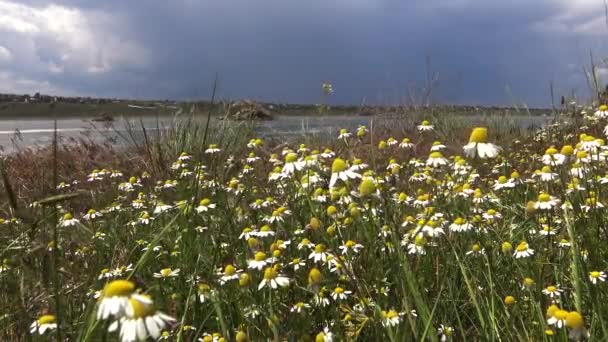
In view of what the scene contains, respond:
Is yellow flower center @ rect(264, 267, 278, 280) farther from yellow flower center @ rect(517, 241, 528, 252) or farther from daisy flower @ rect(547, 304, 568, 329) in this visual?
yellow flower center @ rect(517, 241, 528, 252)

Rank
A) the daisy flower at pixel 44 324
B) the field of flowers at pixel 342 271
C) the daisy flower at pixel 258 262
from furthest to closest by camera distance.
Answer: the daisy flower at pixel 258 262
the daisy flower at pixel 44 324
the field of flowers at pixel 342 271

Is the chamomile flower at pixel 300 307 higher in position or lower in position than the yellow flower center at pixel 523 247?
lower

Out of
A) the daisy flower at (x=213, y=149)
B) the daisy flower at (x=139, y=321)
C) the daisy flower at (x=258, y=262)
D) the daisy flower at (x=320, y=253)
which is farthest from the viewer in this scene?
the daisy flower at (x=213, y=149)

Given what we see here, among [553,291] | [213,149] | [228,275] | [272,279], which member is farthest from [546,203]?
[213,149]

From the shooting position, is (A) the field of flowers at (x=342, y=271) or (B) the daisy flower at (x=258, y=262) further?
(B) the daisy flower at (x=258, y=262)

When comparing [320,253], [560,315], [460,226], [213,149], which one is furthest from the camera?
[213,149]

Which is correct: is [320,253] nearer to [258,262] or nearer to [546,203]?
[258,262]

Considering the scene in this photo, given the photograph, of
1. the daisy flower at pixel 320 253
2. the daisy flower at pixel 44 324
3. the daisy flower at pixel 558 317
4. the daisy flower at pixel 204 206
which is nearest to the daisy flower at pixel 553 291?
the daisy flower at pixel 558 317

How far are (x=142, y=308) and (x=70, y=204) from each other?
503cm

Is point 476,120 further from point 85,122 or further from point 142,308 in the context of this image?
point 142,308

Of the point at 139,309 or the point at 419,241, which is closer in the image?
the point at 139,309

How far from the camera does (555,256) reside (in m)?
2.42

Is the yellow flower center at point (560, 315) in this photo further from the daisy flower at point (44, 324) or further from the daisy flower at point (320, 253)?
Result: the daisy flower at point (44, 324)

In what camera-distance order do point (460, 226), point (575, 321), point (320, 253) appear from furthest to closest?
1. point (460, 226)
2. point (320, 253)
3. point (575, 321)
